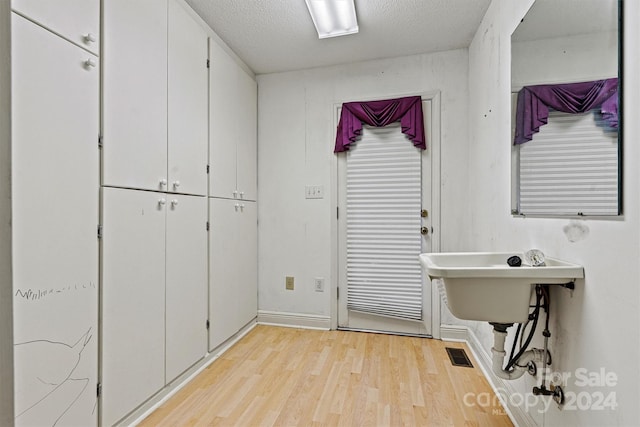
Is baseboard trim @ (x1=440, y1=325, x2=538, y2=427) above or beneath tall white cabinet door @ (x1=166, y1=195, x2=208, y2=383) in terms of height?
beneath

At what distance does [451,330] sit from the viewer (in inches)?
103

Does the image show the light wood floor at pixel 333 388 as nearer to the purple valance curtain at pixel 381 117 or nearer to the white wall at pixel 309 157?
the white wall at pixel 309 157

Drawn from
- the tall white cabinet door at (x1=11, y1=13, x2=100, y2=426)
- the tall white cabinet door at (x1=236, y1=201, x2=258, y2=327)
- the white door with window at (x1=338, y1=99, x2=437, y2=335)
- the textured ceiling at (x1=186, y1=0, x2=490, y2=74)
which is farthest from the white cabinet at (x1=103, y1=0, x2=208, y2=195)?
the white door with window at (x1=338, y1=99, x2=437, y2=335)

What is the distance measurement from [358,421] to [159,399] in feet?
3.60

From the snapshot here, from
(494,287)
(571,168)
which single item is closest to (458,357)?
(494,287)

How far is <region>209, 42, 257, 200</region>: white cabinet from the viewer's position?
2334mm

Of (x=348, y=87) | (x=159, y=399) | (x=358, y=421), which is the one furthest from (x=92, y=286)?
(x=348, y=87)

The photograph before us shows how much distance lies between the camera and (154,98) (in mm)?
1720

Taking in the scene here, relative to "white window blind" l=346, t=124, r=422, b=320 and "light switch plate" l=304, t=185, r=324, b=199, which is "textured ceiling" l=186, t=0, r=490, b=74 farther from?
"light switch plate" l=304, t=185, r=324, b=199

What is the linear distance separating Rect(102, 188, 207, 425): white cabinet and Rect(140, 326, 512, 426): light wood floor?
0.21 m

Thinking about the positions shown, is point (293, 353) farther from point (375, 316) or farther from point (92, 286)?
point (92, 286)

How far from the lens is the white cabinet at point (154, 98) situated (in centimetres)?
146

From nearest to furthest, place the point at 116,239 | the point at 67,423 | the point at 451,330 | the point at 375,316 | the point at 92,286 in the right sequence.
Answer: the point at 67,423 < the point at 92,286 < the point at 116,239 < the point at 451,330 < the point at 375,316

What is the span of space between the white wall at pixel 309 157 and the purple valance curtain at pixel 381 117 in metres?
0.09
